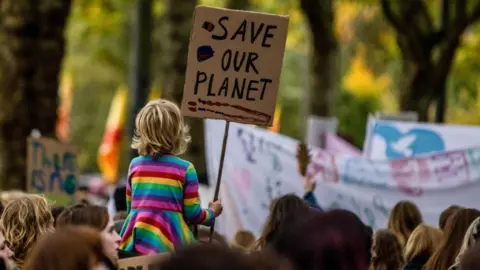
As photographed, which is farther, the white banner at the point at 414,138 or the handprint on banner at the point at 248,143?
the white banner at the point at 414,138

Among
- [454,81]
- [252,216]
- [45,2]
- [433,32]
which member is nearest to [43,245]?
[252,216]

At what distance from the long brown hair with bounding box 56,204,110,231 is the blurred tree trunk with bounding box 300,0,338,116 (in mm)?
12955

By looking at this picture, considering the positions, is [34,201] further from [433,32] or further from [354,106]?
[354,106]

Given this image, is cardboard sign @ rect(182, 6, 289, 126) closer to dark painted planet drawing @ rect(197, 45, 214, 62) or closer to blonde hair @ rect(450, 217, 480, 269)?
dark painted planet drawing @ rect(197, 45, 214, 62)

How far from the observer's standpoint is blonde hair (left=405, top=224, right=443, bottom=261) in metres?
7.34

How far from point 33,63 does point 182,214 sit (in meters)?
7.82

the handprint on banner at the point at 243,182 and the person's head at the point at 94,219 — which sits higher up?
the person's head at the point at 94,219

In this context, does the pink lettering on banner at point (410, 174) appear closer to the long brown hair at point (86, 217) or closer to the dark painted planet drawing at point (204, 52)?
the dark painted planet drawing at point (204, 52)

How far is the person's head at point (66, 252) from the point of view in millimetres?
4023

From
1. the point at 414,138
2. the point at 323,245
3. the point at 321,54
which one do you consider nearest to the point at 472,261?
the point at 323,245

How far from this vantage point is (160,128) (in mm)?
6250

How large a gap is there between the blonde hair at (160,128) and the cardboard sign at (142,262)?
572 millimetres

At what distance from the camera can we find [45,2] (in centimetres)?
1366

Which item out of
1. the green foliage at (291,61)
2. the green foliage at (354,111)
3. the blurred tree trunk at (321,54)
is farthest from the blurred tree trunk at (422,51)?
the green foliage at (354,111)
